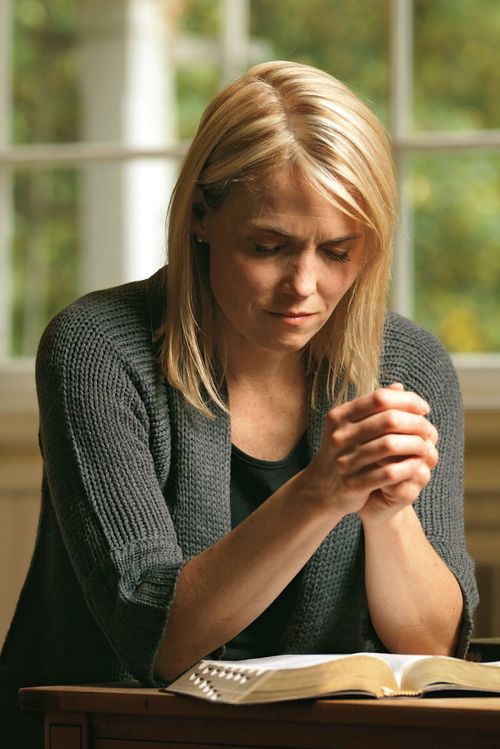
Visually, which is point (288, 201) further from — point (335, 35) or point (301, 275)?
point (335, 35)

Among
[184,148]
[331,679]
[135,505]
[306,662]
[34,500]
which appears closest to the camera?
[331,679]

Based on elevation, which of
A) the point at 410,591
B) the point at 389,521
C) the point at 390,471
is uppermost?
the point at 390,471

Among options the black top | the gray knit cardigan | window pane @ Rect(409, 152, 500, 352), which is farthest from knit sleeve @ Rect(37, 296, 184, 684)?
window pane @ Rect(409, 152, 500, 352)

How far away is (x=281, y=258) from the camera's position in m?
1.48

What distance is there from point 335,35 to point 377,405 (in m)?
1.62

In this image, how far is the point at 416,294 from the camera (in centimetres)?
265

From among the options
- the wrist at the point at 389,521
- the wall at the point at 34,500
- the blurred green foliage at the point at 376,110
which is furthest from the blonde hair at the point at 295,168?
the blurred green foliage at the point at 376,110

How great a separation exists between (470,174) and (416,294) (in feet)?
0.94

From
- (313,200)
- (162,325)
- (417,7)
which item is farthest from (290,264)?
(417,7)

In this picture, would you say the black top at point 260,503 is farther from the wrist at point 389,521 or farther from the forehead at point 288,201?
the forehead at point 288,201

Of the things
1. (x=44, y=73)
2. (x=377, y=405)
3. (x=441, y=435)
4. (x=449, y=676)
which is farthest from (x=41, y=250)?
(x=449, y=676)

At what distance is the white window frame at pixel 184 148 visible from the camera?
8.07 feet

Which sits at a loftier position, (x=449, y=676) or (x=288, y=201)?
(x=288, y=201)

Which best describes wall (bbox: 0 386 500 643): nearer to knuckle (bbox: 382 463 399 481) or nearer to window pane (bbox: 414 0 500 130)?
window pane (bbox: 414 0 500 130)
